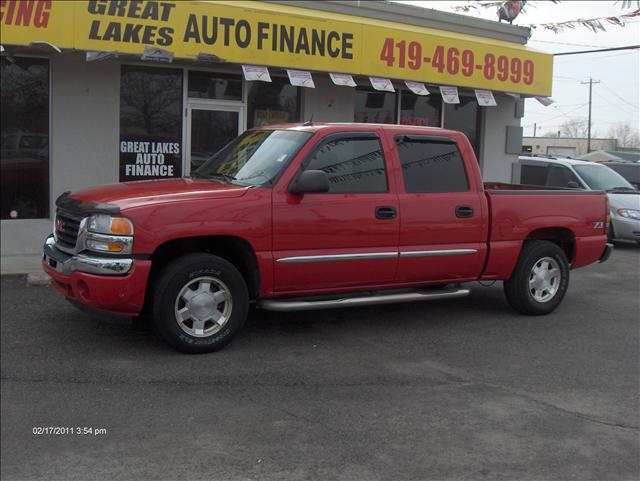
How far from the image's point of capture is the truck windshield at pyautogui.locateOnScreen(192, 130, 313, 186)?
6.07m

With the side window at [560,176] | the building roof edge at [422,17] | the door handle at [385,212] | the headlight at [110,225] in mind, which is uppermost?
the building roof edge at [422,17]

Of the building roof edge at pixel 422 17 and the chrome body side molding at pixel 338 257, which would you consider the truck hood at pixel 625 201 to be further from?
the chrome body side molding at pixel 338 257

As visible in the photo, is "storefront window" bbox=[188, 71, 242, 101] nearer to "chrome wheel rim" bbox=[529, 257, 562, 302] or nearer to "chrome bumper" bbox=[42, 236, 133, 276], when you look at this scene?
"chrome bumper" bbox=[42, 236, 133, 276]

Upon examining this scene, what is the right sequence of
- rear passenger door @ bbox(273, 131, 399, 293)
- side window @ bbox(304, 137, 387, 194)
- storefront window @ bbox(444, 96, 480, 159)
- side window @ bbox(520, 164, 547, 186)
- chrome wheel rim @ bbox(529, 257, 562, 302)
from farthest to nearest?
1. side window @ bbox(520, 164, 547, 186)
2. storefront window @ bbox(444, 96, 480, 159)
3. chrome wheel rim @ bbox(529, 257, 562, 302)
4. side window @ bbox(304, 137, 387, 194)
5. rear passenger door @ bbox(273, 131, 399, 293)

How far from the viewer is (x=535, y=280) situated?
7.45 metres

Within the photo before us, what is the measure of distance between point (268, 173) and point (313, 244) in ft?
2.46

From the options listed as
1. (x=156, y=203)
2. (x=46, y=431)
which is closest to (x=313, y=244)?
(x=156, y=203)

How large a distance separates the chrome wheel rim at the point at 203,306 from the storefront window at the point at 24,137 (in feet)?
18.1

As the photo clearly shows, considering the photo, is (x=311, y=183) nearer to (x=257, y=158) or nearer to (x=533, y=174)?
(x=257, y=158)

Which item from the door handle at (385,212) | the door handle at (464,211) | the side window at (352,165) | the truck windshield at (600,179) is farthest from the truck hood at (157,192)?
the truck windshield at (600,179)

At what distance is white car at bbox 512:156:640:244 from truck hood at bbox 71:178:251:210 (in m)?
9.63

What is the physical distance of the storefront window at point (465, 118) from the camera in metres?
13.6
